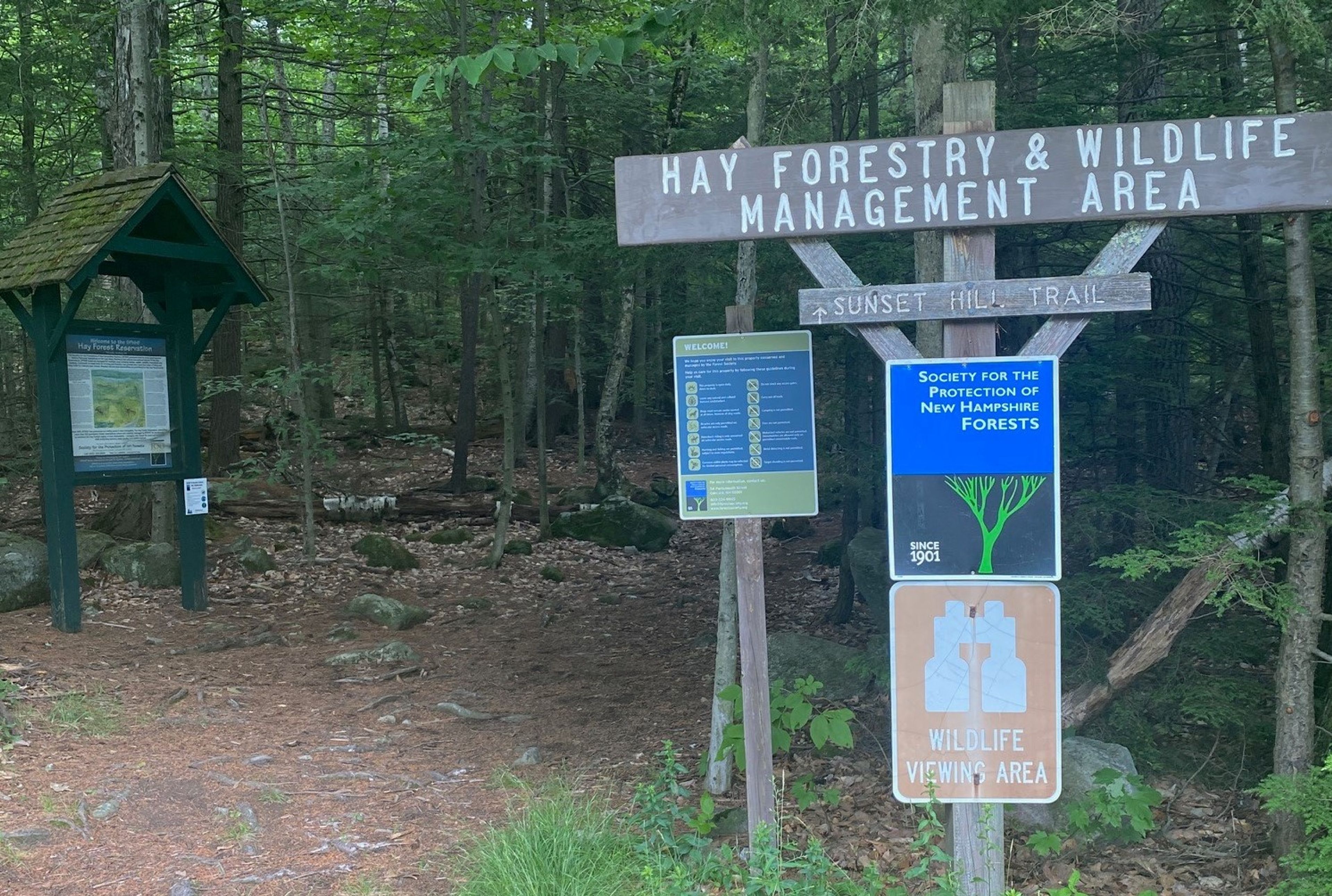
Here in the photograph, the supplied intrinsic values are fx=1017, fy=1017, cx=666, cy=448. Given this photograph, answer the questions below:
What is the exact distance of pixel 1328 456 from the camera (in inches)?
225

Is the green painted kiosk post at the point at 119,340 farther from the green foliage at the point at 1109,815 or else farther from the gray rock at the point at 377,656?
the green foliage at the point at 1109,815

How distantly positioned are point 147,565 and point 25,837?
19.4 ft

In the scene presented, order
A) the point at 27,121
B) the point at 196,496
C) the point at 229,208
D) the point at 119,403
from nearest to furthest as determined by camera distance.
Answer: the point at 119,403 < the point at 196,496 < the point at 27,121 < the point at 229,208

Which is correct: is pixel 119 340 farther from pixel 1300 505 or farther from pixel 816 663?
pixel 1300 505

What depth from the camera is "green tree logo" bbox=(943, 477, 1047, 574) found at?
3740 mm

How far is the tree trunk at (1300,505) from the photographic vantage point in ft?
15.0

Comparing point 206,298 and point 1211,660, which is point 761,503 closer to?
point 1211,660

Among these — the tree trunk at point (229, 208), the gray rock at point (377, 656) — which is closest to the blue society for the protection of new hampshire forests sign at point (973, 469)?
the gray rock at point (377, 656)

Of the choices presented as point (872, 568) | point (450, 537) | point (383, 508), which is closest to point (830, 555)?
point (872, 568)

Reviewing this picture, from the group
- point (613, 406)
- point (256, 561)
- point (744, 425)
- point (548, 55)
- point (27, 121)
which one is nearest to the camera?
point (744, 425)

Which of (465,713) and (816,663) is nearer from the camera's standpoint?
(465,713)

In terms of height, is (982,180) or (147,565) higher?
(982,180)

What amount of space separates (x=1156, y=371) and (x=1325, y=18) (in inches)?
139

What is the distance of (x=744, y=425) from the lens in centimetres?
432
